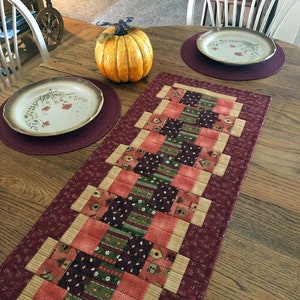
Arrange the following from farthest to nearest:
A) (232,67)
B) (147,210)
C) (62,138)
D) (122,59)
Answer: (232,67) → (122,59) → (62,138) → (147,210)

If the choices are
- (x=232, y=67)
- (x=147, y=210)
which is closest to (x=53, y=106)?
(x=147, y=210)

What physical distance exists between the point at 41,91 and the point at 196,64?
50cm

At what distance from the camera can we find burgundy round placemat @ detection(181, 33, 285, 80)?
100 centimetres

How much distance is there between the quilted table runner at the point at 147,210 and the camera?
54 centimetres

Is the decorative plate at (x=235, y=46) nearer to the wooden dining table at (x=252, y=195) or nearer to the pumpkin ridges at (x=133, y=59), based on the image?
the wooden dining table at (x=252, y=195)

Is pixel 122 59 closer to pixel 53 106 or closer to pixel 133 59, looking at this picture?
pixel 133 59

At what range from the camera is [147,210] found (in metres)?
0.65

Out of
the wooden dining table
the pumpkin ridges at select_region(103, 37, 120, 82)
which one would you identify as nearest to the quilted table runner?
the wooden dining table

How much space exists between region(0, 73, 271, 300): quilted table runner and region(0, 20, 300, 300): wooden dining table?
25 millimetres

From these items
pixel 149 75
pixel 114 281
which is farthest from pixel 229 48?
pixel 114 281

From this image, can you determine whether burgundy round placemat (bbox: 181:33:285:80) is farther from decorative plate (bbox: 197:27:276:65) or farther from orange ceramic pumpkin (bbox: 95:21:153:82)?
orange ceramic pumpkin (bbox: 95:21:153:82)

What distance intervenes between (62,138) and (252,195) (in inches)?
18.5

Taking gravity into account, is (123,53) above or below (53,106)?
above

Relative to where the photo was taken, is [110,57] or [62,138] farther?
[110,57]
